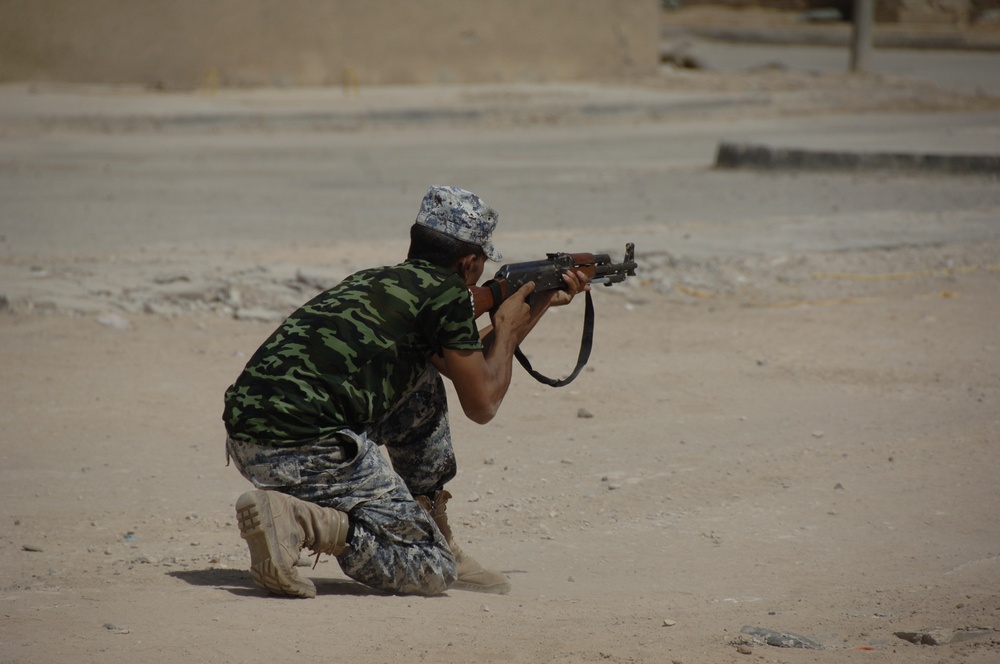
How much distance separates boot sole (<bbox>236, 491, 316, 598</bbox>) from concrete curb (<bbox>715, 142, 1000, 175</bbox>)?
31.4 ft

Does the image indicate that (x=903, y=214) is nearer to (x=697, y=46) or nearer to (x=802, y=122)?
(x=802, y=122)

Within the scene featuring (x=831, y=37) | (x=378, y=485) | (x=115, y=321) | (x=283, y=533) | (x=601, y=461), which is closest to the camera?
(x=283, y=533)

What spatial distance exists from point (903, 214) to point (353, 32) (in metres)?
10.3

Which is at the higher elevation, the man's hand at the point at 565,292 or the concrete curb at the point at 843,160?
the concrete curb at the point at 843,160

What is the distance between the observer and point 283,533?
3.09 m

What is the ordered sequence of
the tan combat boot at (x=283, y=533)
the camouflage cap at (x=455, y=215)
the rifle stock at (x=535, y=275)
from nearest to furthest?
the tan combat boot at (x=283, y=533) < the camouflage cap at (x=455, y=215) < the rifle stock at (x=535, y=275)

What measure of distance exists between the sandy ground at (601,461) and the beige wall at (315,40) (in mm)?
8033

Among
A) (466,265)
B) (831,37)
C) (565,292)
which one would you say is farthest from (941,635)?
(831,37)

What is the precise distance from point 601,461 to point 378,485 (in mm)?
1613

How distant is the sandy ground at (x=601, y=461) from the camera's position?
3.04m

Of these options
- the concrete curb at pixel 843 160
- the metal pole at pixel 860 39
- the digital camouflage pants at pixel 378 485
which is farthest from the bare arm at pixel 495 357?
the metal pole at pixel 860 39

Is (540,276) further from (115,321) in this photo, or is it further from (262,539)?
(115,321)

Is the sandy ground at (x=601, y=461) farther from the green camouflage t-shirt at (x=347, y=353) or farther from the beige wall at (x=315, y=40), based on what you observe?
the beige wall at (x=315, y=40)

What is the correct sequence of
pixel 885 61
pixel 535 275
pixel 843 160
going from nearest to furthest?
pixel 535 275 < pixel 843 160 < pixel 885 61
